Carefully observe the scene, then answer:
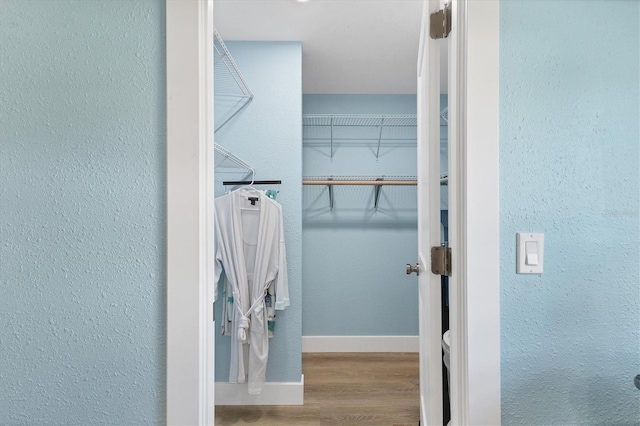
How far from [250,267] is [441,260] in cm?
142

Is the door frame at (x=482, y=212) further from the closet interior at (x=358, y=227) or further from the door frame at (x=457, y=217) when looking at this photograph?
the closet interior at (x=358, y=227)

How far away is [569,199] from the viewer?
90cm

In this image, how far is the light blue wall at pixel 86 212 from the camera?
36.3 inches

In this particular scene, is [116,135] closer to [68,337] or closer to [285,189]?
[68,337]

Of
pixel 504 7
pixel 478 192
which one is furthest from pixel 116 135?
pixel 504 7

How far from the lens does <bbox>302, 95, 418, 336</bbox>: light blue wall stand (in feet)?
10.3

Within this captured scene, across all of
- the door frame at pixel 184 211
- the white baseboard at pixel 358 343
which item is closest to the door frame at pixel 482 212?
the door frame at pixel 184 211

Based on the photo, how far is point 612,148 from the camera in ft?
2.95

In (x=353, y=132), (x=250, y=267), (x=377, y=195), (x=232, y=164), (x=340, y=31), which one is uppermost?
(x=340, y=31)

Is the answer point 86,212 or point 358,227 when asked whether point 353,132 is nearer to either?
point 358,227

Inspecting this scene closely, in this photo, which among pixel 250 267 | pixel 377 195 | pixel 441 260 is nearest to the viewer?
pixel 441 260

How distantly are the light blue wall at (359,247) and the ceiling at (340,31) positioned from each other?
1.68ft

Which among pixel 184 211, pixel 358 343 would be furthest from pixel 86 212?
pixel 358 343

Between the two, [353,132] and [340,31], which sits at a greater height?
[340,31]
